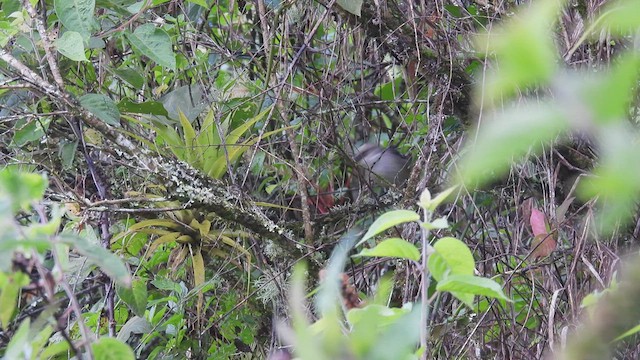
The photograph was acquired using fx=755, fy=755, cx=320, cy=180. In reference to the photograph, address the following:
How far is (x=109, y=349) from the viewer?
2.47 feet

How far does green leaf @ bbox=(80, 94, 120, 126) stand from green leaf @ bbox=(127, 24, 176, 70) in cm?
15

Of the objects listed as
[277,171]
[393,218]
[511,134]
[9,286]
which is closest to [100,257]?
A: [9,286]

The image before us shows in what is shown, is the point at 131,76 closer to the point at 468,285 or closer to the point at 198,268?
the point at 198,268

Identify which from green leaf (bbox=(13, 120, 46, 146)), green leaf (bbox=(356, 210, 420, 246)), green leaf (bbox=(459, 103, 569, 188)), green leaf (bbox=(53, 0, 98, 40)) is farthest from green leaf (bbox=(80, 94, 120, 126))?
green leaf (bbox=(459, 103, 569, 188))

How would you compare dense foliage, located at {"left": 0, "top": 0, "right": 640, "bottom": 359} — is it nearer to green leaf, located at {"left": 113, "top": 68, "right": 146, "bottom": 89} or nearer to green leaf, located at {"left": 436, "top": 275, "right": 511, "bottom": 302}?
green leaf, located at {"left": 113, "top": 68, "right": 146, "bottom": 89}

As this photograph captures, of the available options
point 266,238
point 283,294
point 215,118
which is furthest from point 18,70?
point 283,294

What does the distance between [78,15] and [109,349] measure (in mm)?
1038

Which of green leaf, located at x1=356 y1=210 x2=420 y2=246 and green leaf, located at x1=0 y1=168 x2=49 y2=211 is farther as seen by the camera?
green leaf, located at x1=356 y1=210 x2=420 y2=246

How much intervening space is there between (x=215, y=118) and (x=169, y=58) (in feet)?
0.82

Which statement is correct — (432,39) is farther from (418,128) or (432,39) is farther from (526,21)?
(526,21)

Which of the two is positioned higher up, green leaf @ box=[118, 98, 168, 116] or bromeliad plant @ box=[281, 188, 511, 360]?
bromeliad plant @ box=[281, 188, 511, 360]

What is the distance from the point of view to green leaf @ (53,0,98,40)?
5.23 ft

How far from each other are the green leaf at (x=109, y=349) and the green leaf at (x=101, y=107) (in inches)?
37.4

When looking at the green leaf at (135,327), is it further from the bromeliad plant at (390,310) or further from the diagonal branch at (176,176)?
the bromeliad plant at (390,310)
